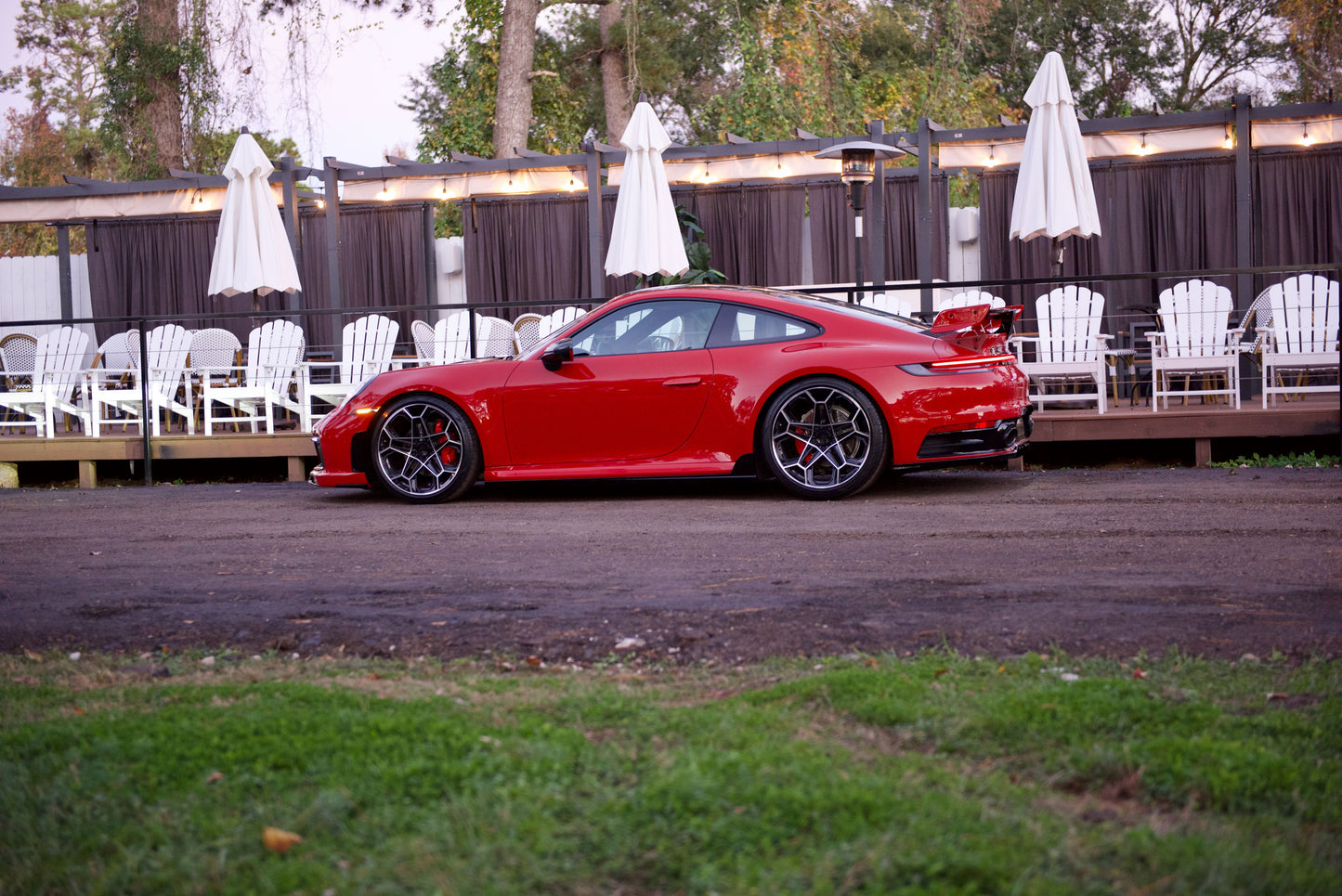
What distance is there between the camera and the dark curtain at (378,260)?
1689 centimetres

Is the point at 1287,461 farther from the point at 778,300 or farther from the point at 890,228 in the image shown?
the point at 890,228

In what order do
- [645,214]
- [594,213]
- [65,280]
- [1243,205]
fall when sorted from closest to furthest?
[645,214] < [1243,205] < [594,213] < [65,280]

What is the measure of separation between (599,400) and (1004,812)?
5.33 metres

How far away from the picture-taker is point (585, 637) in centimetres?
399

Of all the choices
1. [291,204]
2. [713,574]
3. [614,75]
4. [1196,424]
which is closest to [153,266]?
[291,204]

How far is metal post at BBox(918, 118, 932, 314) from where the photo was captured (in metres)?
14.4

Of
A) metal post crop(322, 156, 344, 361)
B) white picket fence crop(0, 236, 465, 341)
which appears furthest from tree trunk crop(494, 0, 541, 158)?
white picket fence crop(0, 236, 465, 341)

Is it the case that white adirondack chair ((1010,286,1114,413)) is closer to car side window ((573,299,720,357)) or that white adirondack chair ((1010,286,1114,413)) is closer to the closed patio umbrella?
the closed patio umbrella

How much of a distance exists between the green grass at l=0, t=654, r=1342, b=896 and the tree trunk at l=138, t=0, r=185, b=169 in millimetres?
20507

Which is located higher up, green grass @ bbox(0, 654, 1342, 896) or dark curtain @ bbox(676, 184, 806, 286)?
dark curtain @ bbox(676, 184, 806, 286)

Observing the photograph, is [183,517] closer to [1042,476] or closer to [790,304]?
[790,304]

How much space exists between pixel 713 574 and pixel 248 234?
33.2 feet

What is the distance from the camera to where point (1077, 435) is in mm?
9148

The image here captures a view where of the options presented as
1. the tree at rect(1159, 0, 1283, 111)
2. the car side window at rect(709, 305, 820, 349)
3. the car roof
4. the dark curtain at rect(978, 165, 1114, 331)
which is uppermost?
the tree at rect(1159, 0, 1283, 111)
